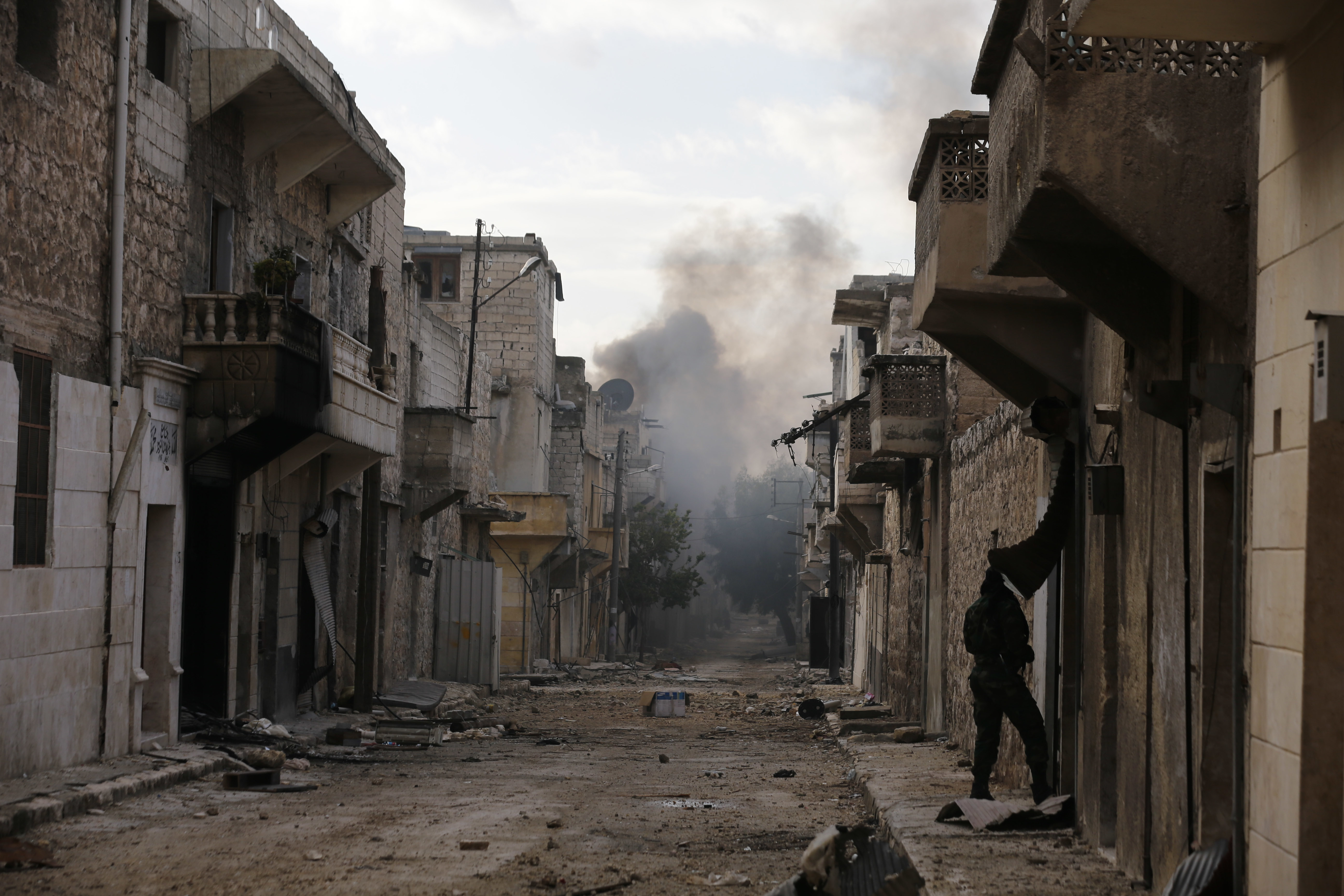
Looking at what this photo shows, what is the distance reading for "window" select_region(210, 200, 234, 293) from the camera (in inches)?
583

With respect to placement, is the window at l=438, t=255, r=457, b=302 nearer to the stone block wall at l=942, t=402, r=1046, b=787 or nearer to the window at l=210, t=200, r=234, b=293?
the window at l=210, t=200, r=234, b=293

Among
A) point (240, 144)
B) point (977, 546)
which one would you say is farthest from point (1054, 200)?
point (240, 144)

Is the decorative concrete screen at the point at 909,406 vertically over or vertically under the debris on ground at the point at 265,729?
over

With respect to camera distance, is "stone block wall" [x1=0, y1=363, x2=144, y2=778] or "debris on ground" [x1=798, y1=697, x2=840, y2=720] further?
"debris on ground" [x1=798, y1=697, x2=840, y2=720]

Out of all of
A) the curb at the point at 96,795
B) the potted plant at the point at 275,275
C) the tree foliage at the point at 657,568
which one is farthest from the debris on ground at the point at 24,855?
the tree foliage at the point at 657,568

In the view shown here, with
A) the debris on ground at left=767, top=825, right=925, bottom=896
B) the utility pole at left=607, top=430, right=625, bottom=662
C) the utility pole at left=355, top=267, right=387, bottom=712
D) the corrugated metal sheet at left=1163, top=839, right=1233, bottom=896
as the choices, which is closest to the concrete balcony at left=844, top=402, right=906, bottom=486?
the utility pole at left=355, top=267, right=387, bottom=712

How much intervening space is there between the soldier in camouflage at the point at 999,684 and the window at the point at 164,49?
930 cm

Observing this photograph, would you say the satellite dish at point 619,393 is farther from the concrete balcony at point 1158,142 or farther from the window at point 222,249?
the concrete balcony at point 1158,142

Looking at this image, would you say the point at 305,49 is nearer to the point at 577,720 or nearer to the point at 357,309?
the point at 357,309

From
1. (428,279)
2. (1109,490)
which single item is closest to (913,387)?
(1109,490)

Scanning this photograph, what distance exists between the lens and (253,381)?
13.6 m

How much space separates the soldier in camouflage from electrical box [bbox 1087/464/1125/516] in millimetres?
1868

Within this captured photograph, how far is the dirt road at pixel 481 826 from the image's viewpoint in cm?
736

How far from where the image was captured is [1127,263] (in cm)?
680
